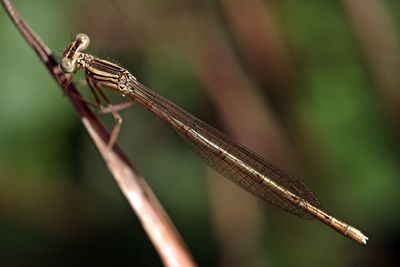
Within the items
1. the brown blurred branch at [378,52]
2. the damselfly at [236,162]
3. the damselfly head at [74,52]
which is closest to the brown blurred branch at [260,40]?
the brown blurred branch at [378,52]

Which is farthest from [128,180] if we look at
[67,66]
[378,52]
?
[378,52]

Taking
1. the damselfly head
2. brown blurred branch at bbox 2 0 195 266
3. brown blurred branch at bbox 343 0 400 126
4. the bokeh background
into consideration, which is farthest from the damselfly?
brown blurred branch at bbox 343 0 400 126

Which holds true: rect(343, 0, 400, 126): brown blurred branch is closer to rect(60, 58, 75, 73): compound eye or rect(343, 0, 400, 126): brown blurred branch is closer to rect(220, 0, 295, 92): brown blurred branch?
rect(220, 0, 295, 92): brown blurred branch

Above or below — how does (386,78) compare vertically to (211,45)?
below

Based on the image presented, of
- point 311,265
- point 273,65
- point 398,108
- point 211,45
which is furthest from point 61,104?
point 398,108

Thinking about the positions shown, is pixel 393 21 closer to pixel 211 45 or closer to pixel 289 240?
pixel 211 45
